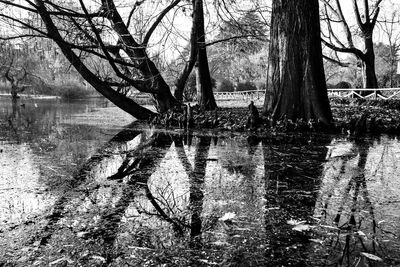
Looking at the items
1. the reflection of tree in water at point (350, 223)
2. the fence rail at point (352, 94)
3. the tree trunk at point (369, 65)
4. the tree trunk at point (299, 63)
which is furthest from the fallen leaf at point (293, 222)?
the tree trunk at point (369, 65)

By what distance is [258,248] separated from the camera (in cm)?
239

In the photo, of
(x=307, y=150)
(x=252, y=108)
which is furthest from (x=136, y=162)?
(x=252, y=108)

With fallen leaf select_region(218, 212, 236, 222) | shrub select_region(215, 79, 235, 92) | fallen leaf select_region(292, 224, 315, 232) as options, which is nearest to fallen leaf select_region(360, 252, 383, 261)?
fallen leaf select_region(292, 224, 315, 232)

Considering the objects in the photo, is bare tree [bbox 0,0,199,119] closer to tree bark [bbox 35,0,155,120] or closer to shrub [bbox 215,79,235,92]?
tree bark [bbox 35,0,155,120]

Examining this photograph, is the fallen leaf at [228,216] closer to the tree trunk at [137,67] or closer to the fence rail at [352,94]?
the tree trunk at [137,67]

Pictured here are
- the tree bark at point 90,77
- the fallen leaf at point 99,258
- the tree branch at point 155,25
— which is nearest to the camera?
the fallen leaf at point 99,258

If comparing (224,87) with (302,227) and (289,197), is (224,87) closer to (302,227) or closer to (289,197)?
(289,197)

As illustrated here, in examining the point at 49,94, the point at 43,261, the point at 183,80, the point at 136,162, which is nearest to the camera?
the point at 43,261

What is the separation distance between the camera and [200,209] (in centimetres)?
318

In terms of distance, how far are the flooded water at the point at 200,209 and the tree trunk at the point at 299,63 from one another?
3.15 m

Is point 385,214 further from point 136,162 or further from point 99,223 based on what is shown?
point 136,162

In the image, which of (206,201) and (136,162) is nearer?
(206,201)

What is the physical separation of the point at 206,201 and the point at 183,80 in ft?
33.7

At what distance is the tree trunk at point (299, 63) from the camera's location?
8.94m
